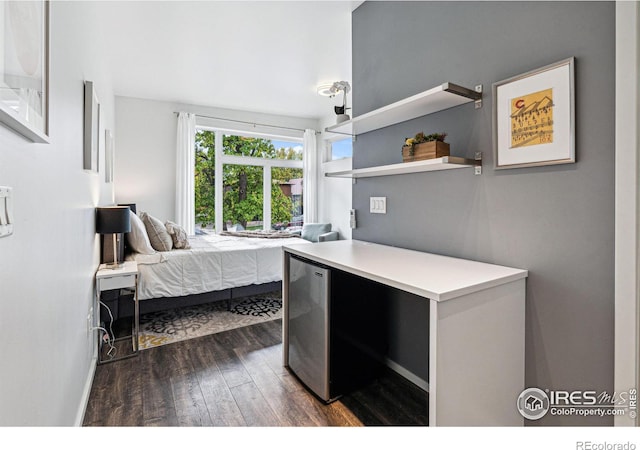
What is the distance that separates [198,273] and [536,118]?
9.32 feet

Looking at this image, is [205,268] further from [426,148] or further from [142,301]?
[426,148]

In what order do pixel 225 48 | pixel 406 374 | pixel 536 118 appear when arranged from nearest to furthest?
pixel 536 118, pixel 406 374, pixel 225 48

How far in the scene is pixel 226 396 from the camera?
1890 mm

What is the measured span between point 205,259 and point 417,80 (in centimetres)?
239

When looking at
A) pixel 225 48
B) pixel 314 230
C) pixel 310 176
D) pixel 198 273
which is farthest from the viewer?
pixel 310 176

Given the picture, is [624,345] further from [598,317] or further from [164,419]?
[164,419]

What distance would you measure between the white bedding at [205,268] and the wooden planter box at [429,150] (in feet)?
7.11

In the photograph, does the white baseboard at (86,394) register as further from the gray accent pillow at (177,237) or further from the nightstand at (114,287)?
the gray accent pillow at (177,237)

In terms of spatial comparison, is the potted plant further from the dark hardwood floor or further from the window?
the window

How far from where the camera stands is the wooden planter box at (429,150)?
5.30 ft

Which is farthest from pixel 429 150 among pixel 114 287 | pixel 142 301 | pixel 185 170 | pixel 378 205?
pixel 185 170

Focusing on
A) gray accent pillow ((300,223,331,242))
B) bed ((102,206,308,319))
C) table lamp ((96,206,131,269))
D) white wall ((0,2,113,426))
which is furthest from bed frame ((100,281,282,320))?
gray accent pillow ((300,223,331,242))

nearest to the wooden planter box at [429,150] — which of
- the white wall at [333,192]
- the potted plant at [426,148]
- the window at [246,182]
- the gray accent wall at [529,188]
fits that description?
the potted plant at [426,148]
